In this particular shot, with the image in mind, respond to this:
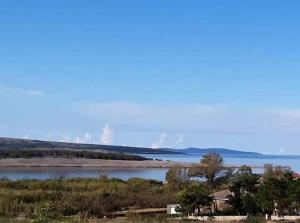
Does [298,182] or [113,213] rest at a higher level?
[298,182]

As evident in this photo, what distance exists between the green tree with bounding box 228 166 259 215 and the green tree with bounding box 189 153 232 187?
19.5m

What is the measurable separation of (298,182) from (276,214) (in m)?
1.79

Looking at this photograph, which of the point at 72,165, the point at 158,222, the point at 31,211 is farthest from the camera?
the point at 72,165

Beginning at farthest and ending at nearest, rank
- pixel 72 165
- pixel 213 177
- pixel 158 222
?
pixel 72 165, pixel 213 177, pixel 158 222

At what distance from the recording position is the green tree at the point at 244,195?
29.4 meters

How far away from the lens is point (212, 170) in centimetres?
5219

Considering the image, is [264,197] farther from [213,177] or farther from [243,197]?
[213,177]

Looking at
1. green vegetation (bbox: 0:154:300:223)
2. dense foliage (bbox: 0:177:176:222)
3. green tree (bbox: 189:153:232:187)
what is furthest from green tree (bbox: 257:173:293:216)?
green tree (bbox: 189:153:232:187)

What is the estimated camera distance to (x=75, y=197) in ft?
113

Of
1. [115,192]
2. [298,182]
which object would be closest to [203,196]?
[298,182]

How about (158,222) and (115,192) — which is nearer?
(158,222)

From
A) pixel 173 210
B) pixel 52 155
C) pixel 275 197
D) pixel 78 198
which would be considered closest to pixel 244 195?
pixel 275 197

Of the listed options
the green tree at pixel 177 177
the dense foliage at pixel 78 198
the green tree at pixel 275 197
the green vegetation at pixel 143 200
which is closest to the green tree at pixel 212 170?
the green tree at pixel 177 177

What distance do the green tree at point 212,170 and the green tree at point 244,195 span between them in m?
19.5
